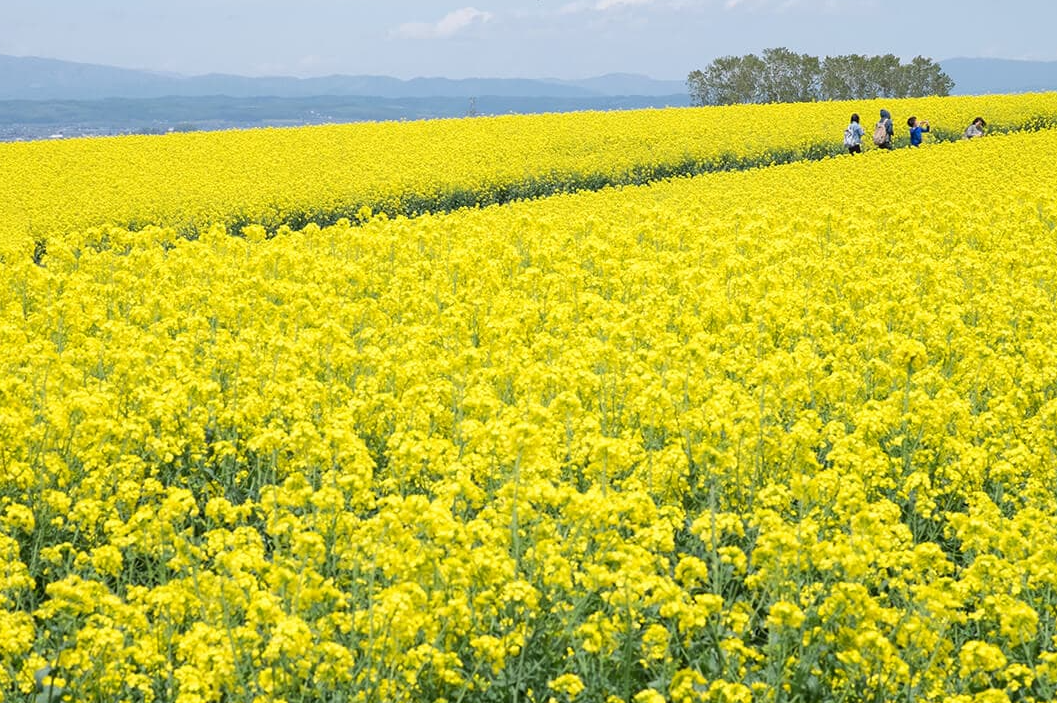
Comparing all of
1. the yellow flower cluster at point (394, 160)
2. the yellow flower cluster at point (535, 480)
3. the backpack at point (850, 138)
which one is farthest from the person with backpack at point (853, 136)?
the yellow flower cluster at point (535, 480)

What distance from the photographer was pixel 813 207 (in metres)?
19.0

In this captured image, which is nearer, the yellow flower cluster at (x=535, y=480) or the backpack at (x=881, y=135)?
the yellow flower cluster at (x=535, y=480)

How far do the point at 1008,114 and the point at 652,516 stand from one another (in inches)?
1970

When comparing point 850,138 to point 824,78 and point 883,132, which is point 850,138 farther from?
point 824,78

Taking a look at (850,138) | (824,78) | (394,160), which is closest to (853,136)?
(850,138)

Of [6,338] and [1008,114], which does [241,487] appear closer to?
[6,338]

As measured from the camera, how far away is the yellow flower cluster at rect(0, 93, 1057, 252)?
27.8m

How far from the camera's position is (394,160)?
34.3 metres

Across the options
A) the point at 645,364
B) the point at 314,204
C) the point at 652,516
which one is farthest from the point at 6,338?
the point at 314,204

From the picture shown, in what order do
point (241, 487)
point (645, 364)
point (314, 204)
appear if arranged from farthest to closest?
point (314, 204) → point (645, 364) → point (241, 487)

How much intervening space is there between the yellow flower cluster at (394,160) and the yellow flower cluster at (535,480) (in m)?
10.0

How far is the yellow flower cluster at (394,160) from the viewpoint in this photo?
27.8 m

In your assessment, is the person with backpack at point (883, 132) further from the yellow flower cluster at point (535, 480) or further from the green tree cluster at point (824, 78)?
the green tree cluster at point (824, 78)

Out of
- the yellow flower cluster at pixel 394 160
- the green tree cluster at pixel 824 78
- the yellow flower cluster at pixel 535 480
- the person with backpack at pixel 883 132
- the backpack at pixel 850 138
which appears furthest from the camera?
the green tree cluster at pixel 824 78
